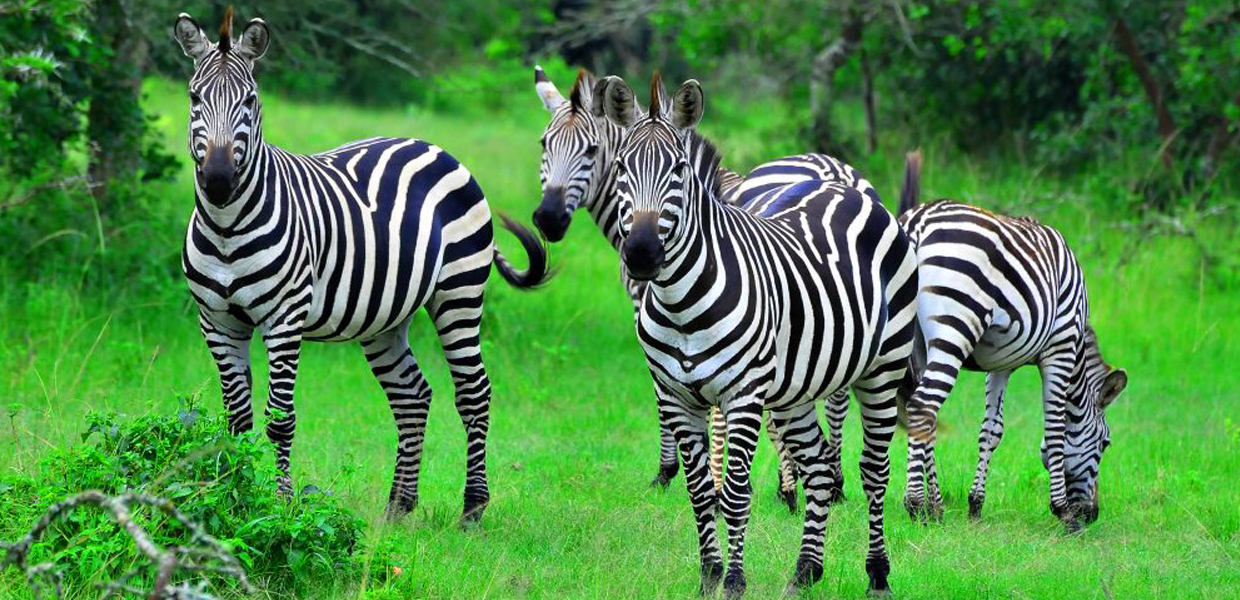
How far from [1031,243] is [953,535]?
1604 millimetres

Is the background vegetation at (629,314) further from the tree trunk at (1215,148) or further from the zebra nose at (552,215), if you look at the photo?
the zebra nose at (552,215)

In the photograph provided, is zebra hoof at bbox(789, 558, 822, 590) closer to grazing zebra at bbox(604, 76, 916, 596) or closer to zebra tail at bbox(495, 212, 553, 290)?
grazing zebra at bbox(604, 76, 916, 596)

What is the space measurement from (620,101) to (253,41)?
180 cm

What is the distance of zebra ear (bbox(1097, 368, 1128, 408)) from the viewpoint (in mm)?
7652

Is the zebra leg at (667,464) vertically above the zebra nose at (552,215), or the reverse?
the zebra nose at (552,215)

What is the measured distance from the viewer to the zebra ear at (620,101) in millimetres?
5375

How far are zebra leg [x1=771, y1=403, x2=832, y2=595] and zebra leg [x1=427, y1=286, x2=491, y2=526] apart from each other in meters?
1.74

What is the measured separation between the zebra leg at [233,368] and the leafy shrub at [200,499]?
0.75 m

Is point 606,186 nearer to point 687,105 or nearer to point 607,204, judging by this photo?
point 607,204

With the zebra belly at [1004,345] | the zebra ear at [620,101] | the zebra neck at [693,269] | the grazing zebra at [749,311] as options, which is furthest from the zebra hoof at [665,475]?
the zebra ear at [620,101]

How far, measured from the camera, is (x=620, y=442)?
29.1 ft

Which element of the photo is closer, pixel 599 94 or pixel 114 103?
pixel 599 94

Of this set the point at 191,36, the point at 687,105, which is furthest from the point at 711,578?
the point at 191,36

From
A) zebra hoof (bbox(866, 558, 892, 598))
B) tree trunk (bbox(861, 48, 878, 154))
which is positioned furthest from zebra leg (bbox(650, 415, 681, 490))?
tree trunk (bbox(861, 48, 878, 154))
